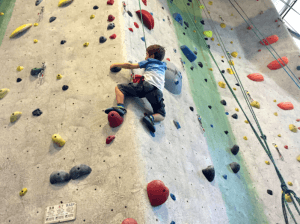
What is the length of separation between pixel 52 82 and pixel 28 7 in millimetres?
2115

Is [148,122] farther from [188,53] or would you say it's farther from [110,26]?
[188,53]

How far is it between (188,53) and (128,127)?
2.89 m

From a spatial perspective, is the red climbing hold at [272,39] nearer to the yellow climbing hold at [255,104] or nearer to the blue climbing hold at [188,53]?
the yellow climbing hold at [255,104]

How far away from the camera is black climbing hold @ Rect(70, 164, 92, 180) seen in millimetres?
2081

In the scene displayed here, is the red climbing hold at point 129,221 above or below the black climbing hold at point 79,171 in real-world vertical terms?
above

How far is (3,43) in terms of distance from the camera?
355 centimetres

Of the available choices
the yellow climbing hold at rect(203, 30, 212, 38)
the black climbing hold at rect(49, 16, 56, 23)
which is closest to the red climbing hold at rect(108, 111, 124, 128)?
the black climbing hold at rect(49, 16, 56, 23)

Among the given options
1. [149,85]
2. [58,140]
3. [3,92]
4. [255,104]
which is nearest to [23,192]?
[58,140]

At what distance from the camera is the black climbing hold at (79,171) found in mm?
2081

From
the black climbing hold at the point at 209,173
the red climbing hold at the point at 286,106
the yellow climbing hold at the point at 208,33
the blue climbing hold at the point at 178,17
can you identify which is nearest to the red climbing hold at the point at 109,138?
the black climbing hold at the point at 209,173

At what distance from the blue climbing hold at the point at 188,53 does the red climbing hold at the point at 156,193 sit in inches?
130

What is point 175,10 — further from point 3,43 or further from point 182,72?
point 3,43

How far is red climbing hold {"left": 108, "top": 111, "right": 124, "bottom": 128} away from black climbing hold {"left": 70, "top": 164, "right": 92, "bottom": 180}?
20.5 inches

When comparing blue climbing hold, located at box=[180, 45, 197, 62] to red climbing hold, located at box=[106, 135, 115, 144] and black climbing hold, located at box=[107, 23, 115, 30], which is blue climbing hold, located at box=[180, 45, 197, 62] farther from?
red climbing hold, located at box=[106, 135, 115, 144]
